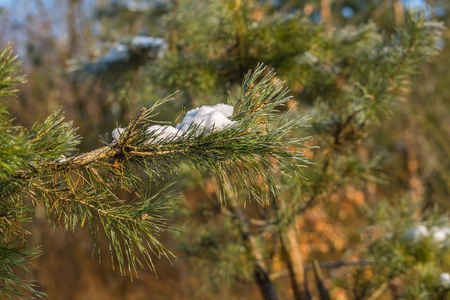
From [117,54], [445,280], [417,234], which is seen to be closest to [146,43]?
[117,54]

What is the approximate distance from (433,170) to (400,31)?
445 centimetres

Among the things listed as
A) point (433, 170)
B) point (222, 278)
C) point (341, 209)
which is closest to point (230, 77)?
point (222, 278)

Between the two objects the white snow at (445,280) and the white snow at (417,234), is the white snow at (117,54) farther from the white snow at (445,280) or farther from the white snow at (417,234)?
the white snow at (445,280)

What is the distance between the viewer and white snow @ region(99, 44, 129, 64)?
2.06 meters

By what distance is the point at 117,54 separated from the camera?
6.78ft

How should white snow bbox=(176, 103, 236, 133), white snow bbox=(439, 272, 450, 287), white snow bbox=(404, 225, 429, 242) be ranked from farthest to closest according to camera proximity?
white snow bbox=(404, 225, 429, 242) → white snow bbox=(439, 272, 450, 287) → white snow bbox=(176, 103, 236, 133)

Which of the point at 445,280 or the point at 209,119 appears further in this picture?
the point at 445,280

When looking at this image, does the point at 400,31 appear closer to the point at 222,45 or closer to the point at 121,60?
the point at 222,45

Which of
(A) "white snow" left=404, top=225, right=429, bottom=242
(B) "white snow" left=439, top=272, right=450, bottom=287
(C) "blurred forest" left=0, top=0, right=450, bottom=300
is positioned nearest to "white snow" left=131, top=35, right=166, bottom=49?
(C) "blurred forest" left=0, top=0, right=450, bottom=300

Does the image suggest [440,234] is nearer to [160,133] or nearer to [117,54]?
[160,133]

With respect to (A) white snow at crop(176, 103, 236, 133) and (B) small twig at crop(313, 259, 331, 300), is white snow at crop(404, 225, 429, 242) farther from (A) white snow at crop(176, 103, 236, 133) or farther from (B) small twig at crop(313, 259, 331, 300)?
(A) white snow at crop(176, 103, 236, 133)

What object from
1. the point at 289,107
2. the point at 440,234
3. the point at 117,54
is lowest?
the point at 440,234

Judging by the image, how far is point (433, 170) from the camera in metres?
5.41

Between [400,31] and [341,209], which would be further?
[341,209]
